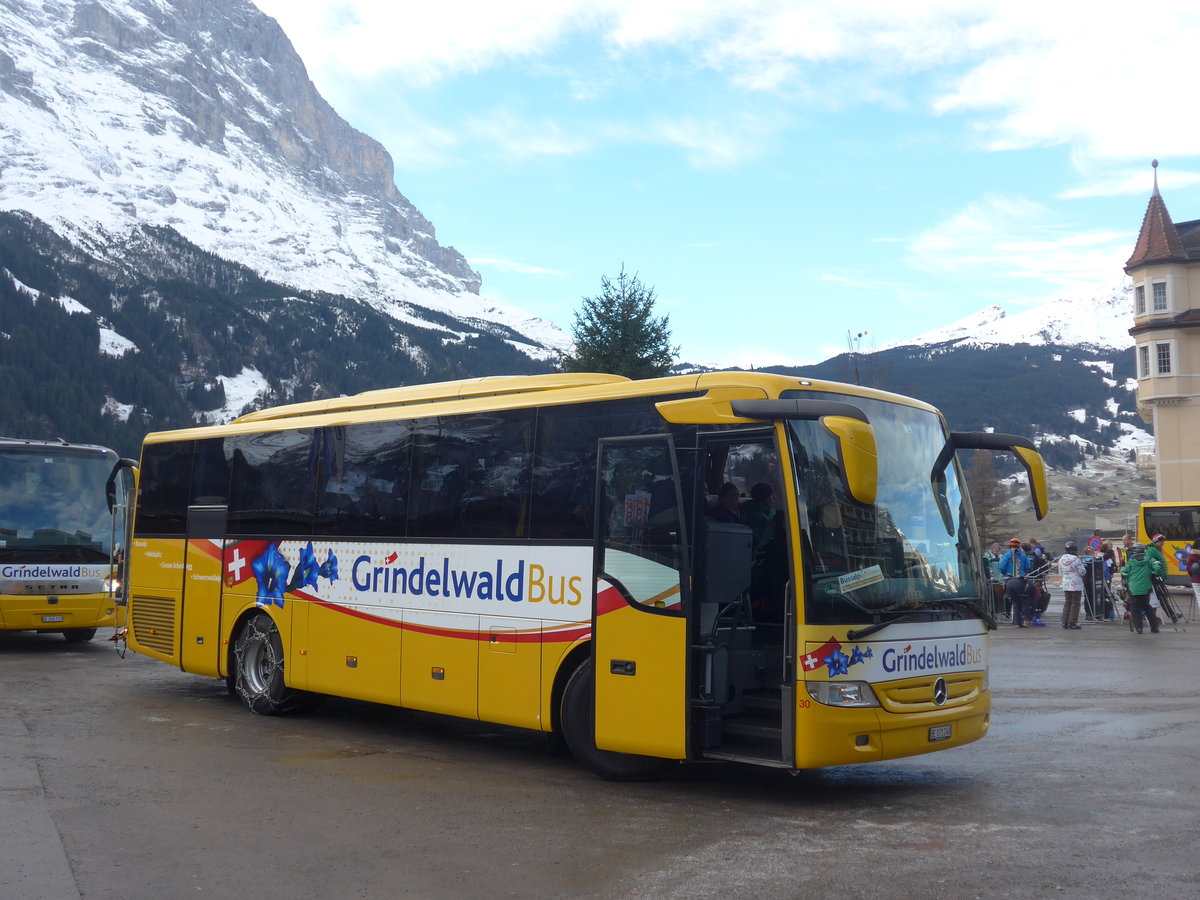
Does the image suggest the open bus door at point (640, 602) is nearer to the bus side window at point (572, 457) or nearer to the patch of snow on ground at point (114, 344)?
the bus side window at point (572, 457)

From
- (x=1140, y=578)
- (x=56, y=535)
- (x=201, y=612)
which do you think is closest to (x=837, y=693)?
(x=201, y=612)

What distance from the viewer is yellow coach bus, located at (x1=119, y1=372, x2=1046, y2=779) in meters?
7.71

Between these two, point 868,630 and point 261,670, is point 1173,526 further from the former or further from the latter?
point 868,630

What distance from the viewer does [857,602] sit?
303 inches

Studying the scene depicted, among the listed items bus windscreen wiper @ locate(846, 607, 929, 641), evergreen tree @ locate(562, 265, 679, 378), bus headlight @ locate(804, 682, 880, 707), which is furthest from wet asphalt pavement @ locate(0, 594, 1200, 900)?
evergreen tree @ locate(562, 265, 679, 378)

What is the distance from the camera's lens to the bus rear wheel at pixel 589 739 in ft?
28.1

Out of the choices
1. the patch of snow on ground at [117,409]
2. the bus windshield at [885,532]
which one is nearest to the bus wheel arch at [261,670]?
the bus windshield at [885,532]

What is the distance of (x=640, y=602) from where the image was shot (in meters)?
8.31

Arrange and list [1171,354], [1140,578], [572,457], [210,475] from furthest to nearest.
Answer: [1171,354] < [1140,578] < [210,475] < [572,457]

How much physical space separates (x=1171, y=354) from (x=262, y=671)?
210 ft

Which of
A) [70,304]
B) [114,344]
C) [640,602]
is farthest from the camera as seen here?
[70,304]

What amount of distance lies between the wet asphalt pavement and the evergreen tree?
A: 62.2 ft

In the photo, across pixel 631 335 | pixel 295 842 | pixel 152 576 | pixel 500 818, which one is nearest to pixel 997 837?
pixel 500 818

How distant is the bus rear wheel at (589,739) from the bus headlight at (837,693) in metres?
1.51
